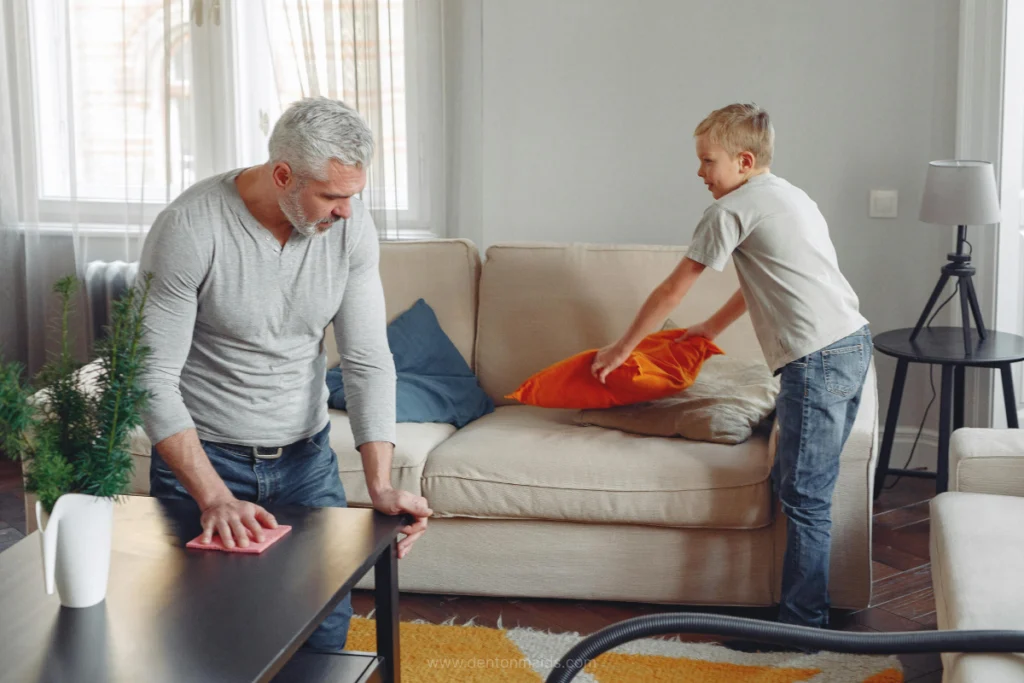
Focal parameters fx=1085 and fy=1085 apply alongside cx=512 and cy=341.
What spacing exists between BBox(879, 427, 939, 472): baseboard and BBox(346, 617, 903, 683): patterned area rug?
1.51 metres

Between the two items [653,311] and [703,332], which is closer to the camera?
[653,311]

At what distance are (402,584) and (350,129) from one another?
1.46 meters

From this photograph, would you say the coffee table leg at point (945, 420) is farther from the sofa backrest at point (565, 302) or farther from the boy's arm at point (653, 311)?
the boy's arm at point (653, 311)

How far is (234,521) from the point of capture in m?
1.58

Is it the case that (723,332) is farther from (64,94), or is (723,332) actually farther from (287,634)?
(64,94)

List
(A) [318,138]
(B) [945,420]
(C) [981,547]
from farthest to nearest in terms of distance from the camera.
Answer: (B) [945,420]
(C) [981,547]
(A) [318,138]

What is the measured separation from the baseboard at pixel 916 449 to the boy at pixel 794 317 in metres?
1.43

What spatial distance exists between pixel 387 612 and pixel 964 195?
7.59 ft

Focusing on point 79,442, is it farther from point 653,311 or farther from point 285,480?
point 653,311

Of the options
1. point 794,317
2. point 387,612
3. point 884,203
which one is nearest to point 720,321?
point 794,317

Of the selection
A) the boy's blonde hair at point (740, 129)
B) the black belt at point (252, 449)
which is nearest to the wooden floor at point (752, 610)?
the black belt at point (252, 449)

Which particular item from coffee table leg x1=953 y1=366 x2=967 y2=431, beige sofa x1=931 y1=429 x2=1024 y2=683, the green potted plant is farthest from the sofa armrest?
the green potted plant

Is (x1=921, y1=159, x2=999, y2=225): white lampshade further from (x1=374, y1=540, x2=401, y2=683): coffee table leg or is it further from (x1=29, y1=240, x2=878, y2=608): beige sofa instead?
(x1=374, y1=540, x2=401, y2=683): coffee table leg

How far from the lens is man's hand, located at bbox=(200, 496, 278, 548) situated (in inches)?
61.4
